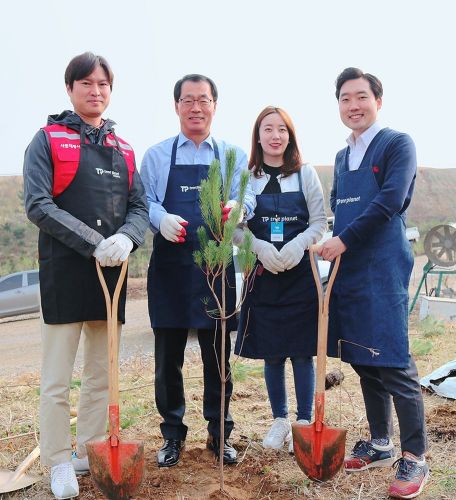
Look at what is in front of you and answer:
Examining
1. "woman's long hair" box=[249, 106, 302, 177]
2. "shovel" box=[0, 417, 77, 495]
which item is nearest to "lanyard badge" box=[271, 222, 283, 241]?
"woman's long hair" box=[249, 106, 302, 177]

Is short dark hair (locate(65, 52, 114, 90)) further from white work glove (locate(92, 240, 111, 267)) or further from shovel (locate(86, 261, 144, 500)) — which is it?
shovel (locate(86, 261, 144, 500))

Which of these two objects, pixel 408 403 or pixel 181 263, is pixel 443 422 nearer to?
pixel 408 403

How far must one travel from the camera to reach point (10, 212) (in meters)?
27.7

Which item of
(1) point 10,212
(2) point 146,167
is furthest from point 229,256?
(1) point 10,212

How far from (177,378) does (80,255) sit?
902 millimetres

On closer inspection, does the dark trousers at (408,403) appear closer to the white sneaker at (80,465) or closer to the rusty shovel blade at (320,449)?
the rusty shovel blade at (320,449)

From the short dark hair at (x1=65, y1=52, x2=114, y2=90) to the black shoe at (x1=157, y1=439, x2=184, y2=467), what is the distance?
6.40ft

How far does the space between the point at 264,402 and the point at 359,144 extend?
2.37 metres

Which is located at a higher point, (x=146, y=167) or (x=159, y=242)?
(x=146, y=167)

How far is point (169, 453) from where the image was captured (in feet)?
11.0

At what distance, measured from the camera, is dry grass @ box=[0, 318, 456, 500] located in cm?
307

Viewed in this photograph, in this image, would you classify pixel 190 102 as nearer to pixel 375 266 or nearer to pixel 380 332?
pixel 375 266

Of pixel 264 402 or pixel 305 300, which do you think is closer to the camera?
pixel 305 300

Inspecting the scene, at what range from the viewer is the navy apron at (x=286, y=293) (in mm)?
3449
